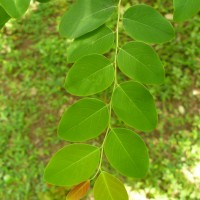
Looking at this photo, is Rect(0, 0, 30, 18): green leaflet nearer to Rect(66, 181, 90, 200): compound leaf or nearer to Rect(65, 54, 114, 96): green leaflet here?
Rect(65, 54, 114, 96): green leaflet

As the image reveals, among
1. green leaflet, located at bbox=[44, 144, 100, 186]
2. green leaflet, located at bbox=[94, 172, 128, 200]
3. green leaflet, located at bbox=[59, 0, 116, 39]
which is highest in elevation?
green leaflet, located at bbox=[59, 0, 116, 39]

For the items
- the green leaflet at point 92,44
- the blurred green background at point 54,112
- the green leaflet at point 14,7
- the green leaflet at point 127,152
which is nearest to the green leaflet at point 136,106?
the green leaflet at point 127,152

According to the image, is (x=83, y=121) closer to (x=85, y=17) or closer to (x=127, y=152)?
(x=127, y=152)

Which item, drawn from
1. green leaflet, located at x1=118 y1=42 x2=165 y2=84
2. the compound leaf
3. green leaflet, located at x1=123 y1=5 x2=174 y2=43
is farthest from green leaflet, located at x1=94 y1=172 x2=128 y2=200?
green leaflet, located at x1=123 y1=5 x2=174 y2=43

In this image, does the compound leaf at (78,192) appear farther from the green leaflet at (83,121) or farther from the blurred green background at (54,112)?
the blurred green background at (54,112)

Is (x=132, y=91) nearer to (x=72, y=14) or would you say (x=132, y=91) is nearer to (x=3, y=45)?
(x=72, y=14)

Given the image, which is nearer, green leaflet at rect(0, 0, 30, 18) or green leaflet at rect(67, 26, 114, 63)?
green leaflet at rect(0, 0, 30, 18)
